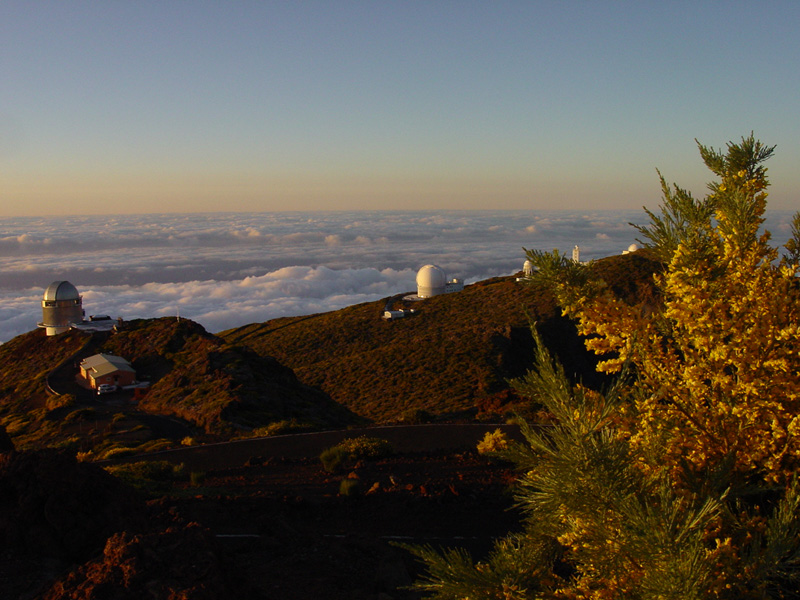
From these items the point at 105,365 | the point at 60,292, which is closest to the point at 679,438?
the point at 105,365

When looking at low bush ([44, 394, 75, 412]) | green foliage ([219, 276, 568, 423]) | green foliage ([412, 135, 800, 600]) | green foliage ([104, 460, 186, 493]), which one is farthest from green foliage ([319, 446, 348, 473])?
low bush ([44, 394, 75, 412])

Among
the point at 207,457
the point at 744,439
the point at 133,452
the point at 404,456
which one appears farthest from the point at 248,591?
the point at 133,452

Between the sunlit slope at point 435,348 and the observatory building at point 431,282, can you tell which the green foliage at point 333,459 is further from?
the observatory building at point 431,282

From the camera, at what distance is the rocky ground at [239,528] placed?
4.64m

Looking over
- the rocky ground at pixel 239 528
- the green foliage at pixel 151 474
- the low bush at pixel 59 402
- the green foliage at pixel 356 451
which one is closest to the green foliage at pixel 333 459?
the green foliage at pixel 356 451

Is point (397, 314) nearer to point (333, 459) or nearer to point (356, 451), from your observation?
point (356, 451)

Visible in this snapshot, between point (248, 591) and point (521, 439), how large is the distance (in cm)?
1180

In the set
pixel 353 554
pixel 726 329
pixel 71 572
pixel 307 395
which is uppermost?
pixel 726 329

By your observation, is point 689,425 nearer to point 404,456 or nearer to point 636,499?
point 636,499

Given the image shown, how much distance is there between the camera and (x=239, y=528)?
8.85 metres

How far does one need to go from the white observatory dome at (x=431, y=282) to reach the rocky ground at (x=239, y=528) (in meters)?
46.7

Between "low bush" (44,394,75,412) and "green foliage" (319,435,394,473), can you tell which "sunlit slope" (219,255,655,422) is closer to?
"green foliage" (319,435,394,473)

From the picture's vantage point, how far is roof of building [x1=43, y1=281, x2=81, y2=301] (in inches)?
1725

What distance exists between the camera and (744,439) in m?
4.00
